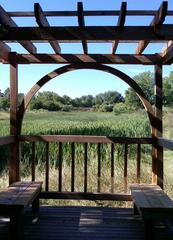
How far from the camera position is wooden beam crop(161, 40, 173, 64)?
13.5ft

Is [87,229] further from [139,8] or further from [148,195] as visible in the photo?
[139,8]

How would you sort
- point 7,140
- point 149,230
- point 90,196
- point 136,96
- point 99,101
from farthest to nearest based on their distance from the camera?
1. point 99,101
2. point 136,96
3. point 90,196
4. point 7,140
5. point 149,230

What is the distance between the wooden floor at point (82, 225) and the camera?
3.62 meters

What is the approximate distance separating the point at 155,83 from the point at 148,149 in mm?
5852

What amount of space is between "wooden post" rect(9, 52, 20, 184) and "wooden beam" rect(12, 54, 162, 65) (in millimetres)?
210

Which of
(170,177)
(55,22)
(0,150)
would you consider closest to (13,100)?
(55,22)

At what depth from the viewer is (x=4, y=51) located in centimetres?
458

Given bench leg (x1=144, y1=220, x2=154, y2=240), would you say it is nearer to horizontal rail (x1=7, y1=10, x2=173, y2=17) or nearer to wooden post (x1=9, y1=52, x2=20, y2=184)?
horizontal rail (x1=7, y1=10, x2=173, y2=17)

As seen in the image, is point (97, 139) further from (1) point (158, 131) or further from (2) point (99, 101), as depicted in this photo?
(2) point (99, 101)

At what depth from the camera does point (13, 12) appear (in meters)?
3.42

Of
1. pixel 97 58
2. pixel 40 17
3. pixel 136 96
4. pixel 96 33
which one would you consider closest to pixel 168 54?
pixel 97 58

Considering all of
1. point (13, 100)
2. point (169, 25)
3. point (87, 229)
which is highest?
point (169, 25)

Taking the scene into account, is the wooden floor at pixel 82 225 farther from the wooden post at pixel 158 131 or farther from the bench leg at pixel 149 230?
the wooden post at pixel 158 131

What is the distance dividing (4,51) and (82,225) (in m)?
2.24
